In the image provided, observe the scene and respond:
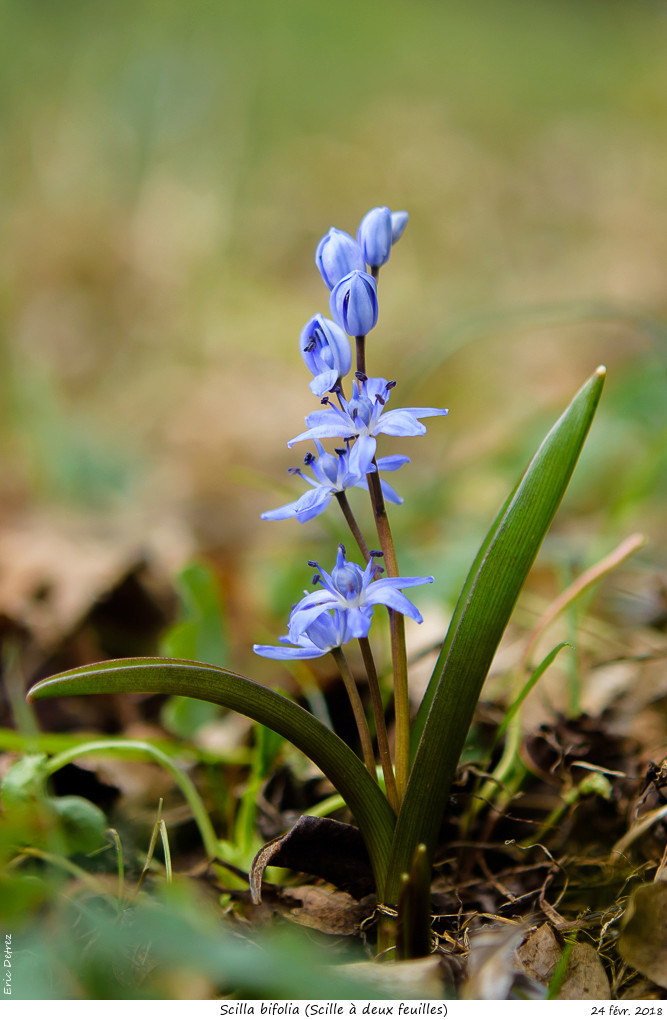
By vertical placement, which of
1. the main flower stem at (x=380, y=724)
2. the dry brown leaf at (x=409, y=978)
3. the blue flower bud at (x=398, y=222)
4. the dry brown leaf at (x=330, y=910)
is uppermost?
the blue flower bud at (x=398, y=222)

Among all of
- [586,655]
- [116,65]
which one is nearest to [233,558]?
[586,655]

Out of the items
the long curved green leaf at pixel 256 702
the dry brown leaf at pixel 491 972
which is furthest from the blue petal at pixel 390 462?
the dry brown leaf at pixel 491 972

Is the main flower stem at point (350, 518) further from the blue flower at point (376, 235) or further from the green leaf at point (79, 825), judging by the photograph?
Answer: the green leaf at point (79, 825)

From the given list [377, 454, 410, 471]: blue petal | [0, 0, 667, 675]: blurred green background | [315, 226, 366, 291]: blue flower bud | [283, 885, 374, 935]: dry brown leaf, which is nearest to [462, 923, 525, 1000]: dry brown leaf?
[283, 885, 374, 935]: dry brown leaf

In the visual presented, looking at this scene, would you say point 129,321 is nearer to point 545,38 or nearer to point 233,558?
point 233,558

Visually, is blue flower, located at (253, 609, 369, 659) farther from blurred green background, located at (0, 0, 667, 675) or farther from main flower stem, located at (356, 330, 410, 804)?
blurred green background, located at (0, 0, 667, 675)

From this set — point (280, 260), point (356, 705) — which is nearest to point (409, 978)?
point (356, 705)
